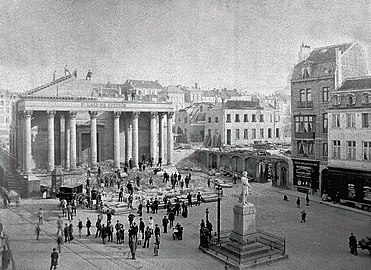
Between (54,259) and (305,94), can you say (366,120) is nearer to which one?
(305,94)

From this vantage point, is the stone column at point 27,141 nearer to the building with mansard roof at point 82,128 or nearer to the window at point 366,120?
the building with mansard roof at point 82,128

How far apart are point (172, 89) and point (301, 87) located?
165 ft

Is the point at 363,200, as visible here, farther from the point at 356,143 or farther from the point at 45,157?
the point at 45,157

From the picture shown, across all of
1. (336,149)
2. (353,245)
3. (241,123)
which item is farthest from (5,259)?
(241,123)

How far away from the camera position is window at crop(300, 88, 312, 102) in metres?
32.8

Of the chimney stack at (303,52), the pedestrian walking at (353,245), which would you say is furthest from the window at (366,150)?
the chimney stack at (303,52)

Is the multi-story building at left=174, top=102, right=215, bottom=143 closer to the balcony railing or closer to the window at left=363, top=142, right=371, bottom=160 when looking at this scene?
the balcony railing

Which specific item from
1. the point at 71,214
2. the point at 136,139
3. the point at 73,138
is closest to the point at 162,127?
the point at 136,139

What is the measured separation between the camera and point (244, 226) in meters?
16.3

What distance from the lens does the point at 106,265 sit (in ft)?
50.4

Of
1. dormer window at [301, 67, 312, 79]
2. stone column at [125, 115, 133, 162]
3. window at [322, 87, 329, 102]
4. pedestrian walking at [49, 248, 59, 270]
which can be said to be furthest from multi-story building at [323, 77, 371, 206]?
pedestrian walking at [49, 248, 59, 270]

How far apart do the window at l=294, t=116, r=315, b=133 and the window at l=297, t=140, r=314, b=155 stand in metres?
1.00

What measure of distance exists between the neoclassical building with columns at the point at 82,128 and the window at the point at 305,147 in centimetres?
1261

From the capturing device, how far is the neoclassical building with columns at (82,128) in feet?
107
